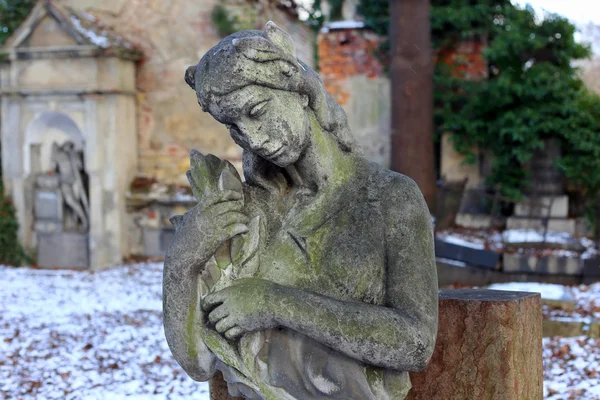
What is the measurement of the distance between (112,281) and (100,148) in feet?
7.86

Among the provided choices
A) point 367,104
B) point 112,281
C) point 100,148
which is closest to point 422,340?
point 112,281

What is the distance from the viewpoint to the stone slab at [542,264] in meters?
7.64

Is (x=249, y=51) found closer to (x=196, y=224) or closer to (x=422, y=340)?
(x=196, y=224)

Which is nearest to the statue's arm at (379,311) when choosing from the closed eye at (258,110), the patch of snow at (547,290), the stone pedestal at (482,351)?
the closed eye at (258,110)

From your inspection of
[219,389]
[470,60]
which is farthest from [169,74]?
[219,389]

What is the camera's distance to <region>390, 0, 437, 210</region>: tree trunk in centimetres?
1004

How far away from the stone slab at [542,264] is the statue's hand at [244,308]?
250 inches

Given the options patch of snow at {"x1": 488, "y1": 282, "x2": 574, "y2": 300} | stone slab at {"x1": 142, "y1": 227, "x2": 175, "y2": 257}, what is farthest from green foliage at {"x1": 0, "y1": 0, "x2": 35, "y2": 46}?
patch of snow at {"x1": 488, "y1": 282, "x2": 574, "y2": 300}

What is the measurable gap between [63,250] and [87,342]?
5.11 metres

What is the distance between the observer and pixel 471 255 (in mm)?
7723

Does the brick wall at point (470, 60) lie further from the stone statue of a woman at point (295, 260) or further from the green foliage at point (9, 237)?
the stone statue of a woman at point (295, 260)

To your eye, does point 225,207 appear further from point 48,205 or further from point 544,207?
point 48,205

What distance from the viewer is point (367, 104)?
37.9 ft

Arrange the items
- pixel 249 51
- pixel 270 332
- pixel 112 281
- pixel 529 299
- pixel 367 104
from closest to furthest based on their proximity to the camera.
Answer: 1. pixel 249 51
2. pixel 270 332
3. pixel 529 299
4. pixel 112 281
5. pixel 367 104
